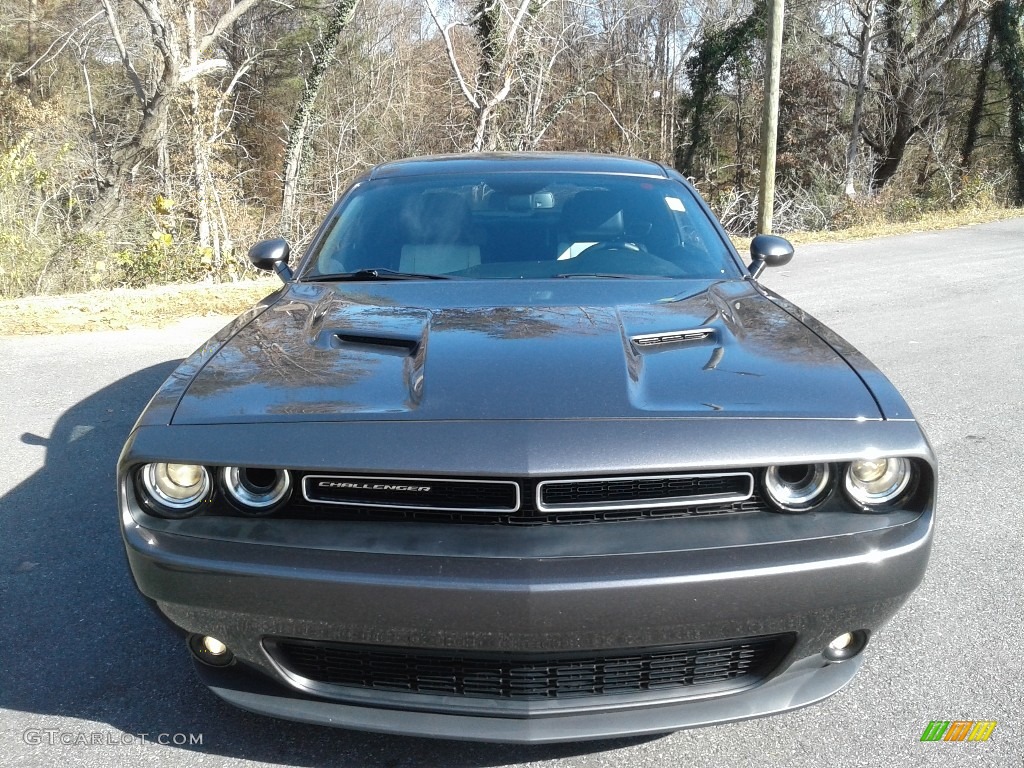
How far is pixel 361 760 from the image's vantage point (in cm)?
219

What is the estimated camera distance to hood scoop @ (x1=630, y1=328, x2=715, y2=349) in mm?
2375

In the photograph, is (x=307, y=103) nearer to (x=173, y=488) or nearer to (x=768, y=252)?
(x=768, y=252)

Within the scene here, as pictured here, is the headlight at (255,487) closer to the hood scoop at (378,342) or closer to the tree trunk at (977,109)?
the hood scoop at (378,342)

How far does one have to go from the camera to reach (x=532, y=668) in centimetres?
191

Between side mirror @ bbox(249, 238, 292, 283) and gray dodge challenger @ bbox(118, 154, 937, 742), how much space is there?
1459 mm

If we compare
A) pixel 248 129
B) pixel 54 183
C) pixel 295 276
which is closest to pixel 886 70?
pixel 248 129

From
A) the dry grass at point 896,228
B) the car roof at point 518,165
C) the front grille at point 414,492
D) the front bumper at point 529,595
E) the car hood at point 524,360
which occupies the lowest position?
the dry grass at point 896,228

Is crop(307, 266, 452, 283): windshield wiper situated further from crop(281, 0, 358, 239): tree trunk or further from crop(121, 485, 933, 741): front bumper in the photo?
crop(281, 0, 358, 239): tree trunk

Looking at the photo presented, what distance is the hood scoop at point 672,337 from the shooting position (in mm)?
2375

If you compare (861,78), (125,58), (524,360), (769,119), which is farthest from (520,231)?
(861,78)

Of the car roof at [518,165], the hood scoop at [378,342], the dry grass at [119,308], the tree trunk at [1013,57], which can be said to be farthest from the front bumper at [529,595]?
the tree trunk at [1013,57]

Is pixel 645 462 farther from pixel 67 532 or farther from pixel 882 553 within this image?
pixel 67 532

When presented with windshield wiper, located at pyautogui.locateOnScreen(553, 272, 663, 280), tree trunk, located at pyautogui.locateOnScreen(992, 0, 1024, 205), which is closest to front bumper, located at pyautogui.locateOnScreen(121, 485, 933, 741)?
windshield wiper, located at pyautogui.locateOnScreen(553, 272, 663, 280)

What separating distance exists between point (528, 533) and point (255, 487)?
660mm
